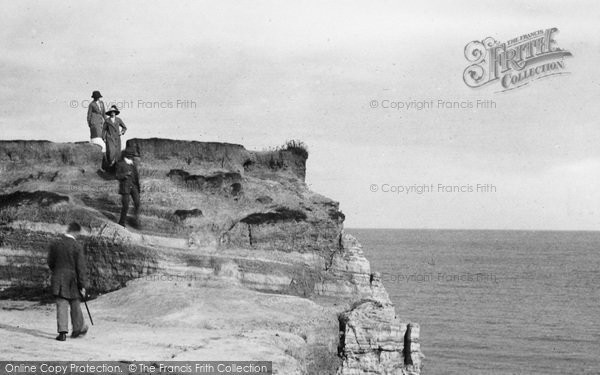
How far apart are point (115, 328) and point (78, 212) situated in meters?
5.66

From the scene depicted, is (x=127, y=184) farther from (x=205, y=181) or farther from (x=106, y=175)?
(x=205, y=181)

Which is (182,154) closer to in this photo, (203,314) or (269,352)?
(203,314)

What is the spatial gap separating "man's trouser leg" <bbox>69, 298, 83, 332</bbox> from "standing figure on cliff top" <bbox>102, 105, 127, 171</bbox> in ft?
26.4

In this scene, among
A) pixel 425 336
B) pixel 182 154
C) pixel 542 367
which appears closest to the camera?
pixel 182 154

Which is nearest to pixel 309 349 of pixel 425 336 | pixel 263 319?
pixel 263 319

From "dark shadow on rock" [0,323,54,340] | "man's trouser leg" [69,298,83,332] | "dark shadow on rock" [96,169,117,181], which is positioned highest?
"dark shadow on rock" [96,169,117,181]

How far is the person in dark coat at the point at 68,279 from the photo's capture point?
1728cm

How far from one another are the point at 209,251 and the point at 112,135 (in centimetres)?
426

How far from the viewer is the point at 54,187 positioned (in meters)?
24.6

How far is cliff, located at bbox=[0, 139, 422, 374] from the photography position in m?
21.1

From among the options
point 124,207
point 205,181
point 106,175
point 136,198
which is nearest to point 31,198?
point 106,175

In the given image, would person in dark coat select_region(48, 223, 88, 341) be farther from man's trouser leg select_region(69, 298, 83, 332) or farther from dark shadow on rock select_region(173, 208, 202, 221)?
dark shadow on rock select_region(173, 208, 202, 221)

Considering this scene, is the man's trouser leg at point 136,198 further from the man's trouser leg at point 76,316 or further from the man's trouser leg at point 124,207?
the man's trouser leg at point 76,316

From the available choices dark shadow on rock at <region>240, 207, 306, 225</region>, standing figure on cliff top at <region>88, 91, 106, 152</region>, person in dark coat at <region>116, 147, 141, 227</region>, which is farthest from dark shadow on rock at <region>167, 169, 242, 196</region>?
standing figure on cliff top at <region>88, 91, 106, 152</region>
